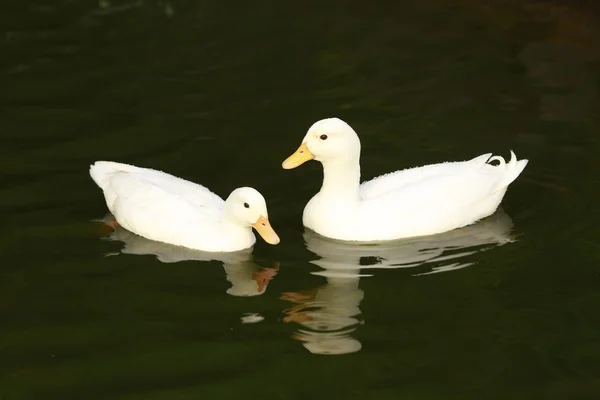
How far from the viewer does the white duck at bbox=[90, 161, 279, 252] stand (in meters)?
9.01

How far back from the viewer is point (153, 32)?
14953 mm

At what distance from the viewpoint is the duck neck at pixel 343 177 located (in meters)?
9.55

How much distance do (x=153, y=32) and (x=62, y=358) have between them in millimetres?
8232

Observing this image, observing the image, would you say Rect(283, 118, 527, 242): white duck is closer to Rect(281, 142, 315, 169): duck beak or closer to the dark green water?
Rect(281, 142, 315, 169): duck beak

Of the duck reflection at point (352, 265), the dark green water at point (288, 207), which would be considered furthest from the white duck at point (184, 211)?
the duck reflection at point (352, 265)

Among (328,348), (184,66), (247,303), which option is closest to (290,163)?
(247,303)

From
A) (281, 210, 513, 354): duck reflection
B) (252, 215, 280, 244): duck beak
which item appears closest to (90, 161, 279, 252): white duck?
(252, 215, 280, 244): duck beak

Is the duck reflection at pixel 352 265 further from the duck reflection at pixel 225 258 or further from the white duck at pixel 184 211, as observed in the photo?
the white duck at pixel 184 211

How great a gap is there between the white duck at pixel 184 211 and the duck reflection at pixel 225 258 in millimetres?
51

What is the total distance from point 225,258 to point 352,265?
1013mm

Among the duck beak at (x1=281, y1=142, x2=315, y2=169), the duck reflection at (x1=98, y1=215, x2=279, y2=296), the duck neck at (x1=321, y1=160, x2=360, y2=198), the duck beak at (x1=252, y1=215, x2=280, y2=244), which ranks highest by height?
the duck beak at (x1=281, y1=142, x2=315, y2=169)

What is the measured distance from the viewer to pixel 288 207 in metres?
10.2

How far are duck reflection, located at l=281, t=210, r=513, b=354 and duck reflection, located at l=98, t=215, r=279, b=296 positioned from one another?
13.9 inches

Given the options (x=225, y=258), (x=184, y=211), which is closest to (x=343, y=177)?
(x=225, y=258)
